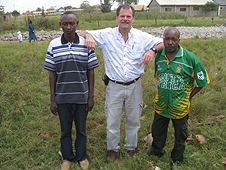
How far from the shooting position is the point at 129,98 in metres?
2.95

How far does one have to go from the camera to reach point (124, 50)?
2830 mm

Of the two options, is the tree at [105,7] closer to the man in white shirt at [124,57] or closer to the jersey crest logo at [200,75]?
the man in white shirt at [124,57]

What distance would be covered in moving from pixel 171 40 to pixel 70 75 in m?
1.13

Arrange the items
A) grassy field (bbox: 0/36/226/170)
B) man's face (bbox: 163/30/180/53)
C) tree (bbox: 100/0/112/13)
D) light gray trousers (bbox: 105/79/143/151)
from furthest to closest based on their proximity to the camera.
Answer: tree (bbox: 100/0/112/13) < grassy field (bbox: 0/36/226/170) < light gray trousers (bbox: 105/79/143/151) < man's face (bbox: 163/30/180/53)

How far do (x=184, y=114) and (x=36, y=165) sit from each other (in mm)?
2003

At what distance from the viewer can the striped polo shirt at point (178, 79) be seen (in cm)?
258

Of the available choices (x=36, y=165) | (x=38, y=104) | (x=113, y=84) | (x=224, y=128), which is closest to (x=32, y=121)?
(x=38, y=104)

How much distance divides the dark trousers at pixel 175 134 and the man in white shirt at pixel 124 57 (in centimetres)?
30

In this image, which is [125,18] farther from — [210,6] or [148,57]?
[210,6]

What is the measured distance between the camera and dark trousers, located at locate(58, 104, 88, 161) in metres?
2.81

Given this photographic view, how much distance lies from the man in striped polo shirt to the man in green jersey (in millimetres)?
778

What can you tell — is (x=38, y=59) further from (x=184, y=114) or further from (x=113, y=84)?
(x=184, y=114)

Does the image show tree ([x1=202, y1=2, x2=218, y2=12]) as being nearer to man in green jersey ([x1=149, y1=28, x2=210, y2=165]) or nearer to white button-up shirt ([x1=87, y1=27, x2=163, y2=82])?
white button-up shirt ([x1=87, y1=27, x2=163, y2=82])

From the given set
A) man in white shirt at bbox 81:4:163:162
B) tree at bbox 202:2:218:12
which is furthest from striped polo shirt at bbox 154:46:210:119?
tree at bbox 202:2:218:12
